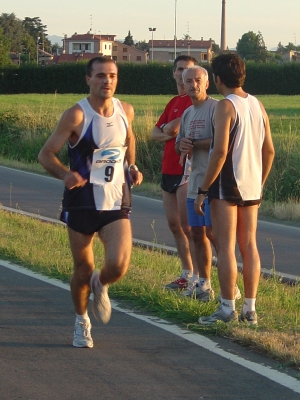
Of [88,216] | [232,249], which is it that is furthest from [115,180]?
[232,249]

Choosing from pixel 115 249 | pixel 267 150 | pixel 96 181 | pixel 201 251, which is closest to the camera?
pixel 115 249

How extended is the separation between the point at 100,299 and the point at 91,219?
58 centimetres

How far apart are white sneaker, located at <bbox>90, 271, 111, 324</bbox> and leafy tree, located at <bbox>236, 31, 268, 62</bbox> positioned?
157 meters

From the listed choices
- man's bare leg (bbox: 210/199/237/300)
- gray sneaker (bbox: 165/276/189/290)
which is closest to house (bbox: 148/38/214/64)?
gray sneaker (bbox: 165/276/189/290)

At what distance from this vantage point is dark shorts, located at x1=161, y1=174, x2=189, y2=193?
7.57m

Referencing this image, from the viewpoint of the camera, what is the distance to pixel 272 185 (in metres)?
17.2

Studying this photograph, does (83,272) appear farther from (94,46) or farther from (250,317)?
(94,46)

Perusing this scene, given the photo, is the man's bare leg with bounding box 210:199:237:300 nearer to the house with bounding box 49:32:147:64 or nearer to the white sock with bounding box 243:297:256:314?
the white sock with bounding box 243:297:256:314

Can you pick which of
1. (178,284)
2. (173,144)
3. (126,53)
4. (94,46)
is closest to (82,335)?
(178,284)

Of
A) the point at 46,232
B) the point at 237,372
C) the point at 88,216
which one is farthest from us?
the point at 46,232

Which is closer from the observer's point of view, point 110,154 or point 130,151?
point 110,154

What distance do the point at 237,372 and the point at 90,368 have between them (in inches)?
38.2

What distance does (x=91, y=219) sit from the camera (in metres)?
5.75

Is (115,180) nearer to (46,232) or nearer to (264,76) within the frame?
(46,232)
